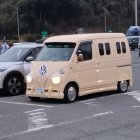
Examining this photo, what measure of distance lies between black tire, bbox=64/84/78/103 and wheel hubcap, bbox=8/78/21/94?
8.94 feet

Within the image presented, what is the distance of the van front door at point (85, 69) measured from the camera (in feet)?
45.9

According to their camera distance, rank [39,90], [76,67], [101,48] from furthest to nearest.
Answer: [101,48] → [76,67] → [39,90]

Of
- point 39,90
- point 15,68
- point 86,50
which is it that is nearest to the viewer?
point 39,90

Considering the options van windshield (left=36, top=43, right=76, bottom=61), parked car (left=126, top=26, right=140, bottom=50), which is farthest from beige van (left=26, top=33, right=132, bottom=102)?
parked car (left=126, top=26, right=140, bottom=50)

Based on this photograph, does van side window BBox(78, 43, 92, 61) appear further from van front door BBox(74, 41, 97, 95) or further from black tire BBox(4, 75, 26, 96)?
black tire BBox(4, 75, 26, 96)

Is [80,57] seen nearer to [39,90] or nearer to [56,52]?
[56,52]

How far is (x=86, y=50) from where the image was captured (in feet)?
47.1

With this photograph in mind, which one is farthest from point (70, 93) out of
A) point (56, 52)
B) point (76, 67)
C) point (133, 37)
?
point (133, 37)

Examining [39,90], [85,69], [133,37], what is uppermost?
[133,37]

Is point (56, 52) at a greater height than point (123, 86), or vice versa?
point (56, 52)

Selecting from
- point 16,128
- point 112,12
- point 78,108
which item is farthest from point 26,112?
point 112,12

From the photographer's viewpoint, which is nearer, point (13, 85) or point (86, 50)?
point (86, 50)

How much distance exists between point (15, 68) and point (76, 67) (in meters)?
2.70

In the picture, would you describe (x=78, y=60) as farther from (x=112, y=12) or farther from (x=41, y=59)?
(x=112, y=12)
